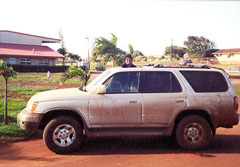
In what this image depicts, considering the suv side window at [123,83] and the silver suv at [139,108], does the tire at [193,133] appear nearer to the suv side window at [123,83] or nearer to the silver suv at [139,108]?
the silver suv at [139,108]

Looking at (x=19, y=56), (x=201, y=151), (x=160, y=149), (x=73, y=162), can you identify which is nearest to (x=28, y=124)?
(x=73, y=162)

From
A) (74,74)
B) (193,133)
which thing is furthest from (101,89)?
(74,74)

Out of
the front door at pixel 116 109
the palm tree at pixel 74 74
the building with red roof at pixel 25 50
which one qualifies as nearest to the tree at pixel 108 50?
the palm tree at pixel 74 74

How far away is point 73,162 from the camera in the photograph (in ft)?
15.9

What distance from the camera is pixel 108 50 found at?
14.6 metres

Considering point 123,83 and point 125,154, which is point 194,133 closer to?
point 125,154

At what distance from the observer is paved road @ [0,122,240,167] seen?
480 centimetres

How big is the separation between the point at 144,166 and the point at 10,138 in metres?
3.73

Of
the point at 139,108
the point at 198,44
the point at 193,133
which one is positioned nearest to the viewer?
the point at 139,108

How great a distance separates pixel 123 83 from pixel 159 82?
0.83 meters

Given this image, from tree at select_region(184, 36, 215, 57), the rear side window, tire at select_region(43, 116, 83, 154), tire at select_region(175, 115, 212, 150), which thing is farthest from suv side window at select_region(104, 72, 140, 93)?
tree at select_region(184, 36, 215, 57)

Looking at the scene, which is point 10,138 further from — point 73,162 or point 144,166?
point 144,166

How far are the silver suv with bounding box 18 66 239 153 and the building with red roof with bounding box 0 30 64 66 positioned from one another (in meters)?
36.4

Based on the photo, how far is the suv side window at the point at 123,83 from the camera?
562cm
